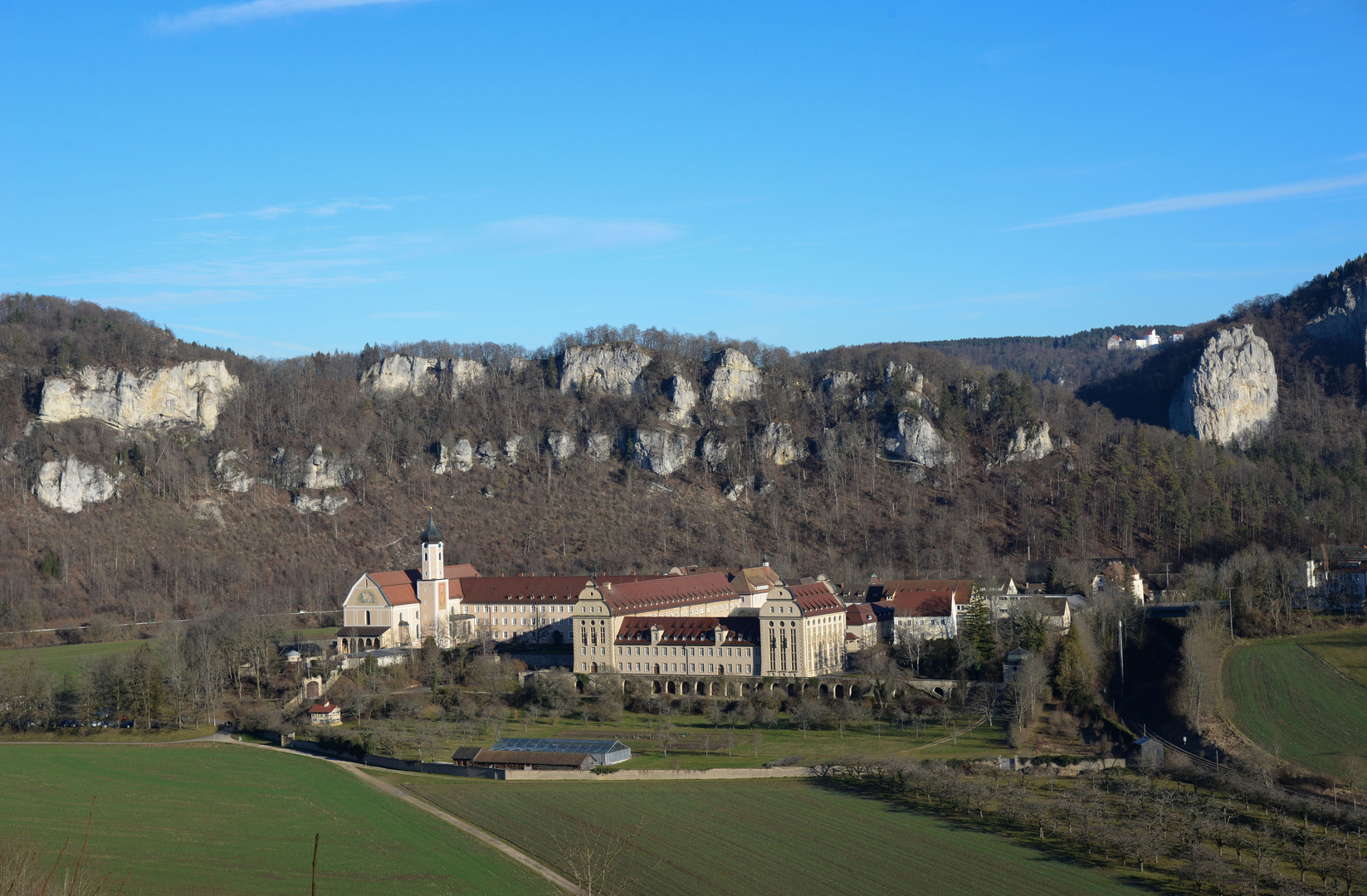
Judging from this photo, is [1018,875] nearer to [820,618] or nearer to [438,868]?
[438,868]

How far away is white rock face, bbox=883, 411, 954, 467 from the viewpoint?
419 feet

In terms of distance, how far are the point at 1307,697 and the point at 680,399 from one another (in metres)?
87.7

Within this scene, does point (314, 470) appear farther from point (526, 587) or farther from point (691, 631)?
point (691, 631)

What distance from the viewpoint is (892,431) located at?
430 ft

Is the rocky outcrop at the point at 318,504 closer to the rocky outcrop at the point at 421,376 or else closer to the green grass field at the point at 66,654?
the rocky outcrop at the point at 421,376

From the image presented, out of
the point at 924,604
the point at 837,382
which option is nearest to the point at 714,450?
the point at 837,382

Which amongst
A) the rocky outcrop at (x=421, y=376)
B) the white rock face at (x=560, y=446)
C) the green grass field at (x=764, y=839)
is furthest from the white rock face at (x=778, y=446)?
the green grass field at (x=764, y=839)

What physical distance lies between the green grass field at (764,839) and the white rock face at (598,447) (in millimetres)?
81680

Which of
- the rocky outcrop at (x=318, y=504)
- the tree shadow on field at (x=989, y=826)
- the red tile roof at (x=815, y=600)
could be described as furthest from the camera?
the rocky outcrop at (x=318, y=504)

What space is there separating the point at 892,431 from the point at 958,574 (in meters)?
37.5

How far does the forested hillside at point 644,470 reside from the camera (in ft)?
338

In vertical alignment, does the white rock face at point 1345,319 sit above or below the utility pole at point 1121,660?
above

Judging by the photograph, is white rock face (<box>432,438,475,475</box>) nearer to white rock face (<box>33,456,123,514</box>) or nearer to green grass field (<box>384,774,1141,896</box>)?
white rock face (<box>33,456,123,514</box>)

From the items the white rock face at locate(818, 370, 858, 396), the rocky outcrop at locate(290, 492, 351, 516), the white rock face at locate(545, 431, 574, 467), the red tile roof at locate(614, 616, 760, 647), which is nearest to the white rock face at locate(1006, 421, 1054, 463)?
the white rock face at locate(818, 370, 858, 396)
